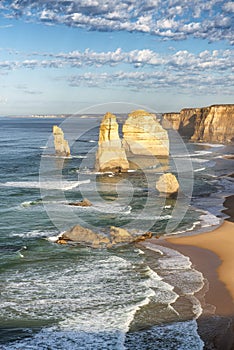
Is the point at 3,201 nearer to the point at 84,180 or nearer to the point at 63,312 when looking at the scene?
the point at 84,180

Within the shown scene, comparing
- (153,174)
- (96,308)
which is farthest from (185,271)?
(153,174)

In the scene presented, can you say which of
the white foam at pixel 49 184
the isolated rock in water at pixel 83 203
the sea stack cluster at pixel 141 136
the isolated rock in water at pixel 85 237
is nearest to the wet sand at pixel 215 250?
the isolated rock in water at pixel 85 237

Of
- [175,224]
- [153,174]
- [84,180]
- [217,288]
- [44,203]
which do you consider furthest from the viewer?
[153,174]

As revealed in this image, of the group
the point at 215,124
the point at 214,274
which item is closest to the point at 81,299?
the point at 214,274

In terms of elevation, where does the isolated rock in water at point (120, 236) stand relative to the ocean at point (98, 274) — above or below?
above

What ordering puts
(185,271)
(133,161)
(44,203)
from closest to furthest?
(185,271) < (44,203) < (133,161)

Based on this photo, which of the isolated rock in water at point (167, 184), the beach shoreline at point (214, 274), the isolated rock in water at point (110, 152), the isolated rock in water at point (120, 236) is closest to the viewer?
the beach shoreline at point (214, 274)

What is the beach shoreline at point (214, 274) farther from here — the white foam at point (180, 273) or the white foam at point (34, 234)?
the white foam at point (34, 234)
